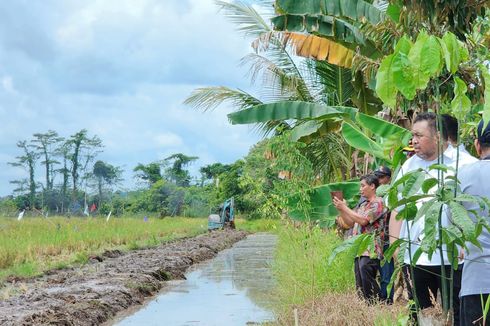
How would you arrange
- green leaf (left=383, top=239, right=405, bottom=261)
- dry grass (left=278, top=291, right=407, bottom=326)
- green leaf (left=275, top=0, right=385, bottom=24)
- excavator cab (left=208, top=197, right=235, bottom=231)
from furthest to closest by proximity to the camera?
excavator cab (left=208, top=197, right=235, bottom=231) < green leaf (left=275, top=0, right=385, bottom=24) < dry grass (left=278, top=291, right=407, bottom=326) < green leaf (left=383, top=239, right=405, bottom=261)

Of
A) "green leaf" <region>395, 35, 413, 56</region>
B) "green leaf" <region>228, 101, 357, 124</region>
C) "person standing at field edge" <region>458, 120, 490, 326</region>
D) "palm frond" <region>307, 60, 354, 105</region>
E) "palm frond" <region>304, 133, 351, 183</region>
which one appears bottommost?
"person standing at field edge" <region>458, 120, 490, 326</region>

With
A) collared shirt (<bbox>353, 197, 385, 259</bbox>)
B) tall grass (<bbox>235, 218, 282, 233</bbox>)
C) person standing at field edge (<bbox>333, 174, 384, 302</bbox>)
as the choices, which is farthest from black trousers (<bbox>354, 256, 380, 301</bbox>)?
tall grass (<bbox>235, 218, 282, 233</bbox>)

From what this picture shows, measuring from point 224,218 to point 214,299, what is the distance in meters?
19.9

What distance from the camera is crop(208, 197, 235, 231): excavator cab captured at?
28.2 meters

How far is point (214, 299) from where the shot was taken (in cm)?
920

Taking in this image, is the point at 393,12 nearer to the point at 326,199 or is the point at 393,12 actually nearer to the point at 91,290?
the point at 326,199

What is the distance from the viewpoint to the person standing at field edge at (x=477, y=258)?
2779 millimetres

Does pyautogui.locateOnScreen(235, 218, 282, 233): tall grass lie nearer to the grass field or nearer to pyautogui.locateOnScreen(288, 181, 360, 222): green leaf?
the grass field

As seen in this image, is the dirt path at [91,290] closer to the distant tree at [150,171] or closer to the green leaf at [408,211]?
the green leaf at [408,211]

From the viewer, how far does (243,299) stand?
9.18 meters

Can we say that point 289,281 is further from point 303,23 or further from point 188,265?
point 188,265

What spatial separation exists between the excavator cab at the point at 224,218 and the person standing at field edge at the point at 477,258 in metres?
25.3

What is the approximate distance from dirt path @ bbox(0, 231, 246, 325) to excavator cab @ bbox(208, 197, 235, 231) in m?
13.4

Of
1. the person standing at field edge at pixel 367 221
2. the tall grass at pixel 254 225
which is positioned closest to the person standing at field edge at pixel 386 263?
the person standing at field edge at pixel 367 221
